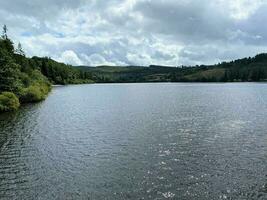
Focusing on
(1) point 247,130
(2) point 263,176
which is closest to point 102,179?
(2) point 263,176

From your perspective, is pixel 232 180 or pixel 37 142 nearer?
pixel 232 180

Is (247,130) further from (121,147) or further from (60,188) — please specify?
(60,188)

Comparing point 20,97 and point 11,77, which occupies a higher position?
A: point 11,77

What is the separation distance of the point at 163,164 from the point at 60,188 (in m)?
8.30

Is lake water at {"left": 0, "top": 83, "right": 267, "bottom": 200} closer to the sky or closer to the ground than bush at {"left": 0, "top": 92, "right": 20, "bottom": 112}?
closer to the ground

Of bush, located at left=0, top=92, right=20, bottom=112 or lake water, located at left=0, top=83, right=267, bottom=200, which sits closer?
lake water, located at left=0, top=83, right=267, bottom=200

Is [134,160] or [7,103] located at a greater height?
[7,103]

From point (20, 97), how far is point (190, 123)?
44.3 meters

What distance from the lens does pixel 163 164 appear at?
24453 millimetres

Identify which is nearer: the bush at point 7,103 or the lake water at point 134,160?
the lake water at point 134,160

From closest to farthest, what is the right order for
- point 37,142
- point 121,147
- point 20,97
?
point 121,147
point 37,142
point 20,97

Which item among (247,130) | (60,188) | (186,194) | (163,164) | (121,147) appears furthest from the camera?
(247,130)

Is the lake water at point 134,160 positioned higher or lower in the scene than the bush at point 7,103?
lower

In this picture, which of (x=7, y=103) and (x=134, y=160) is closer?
(x=134, y=160)
